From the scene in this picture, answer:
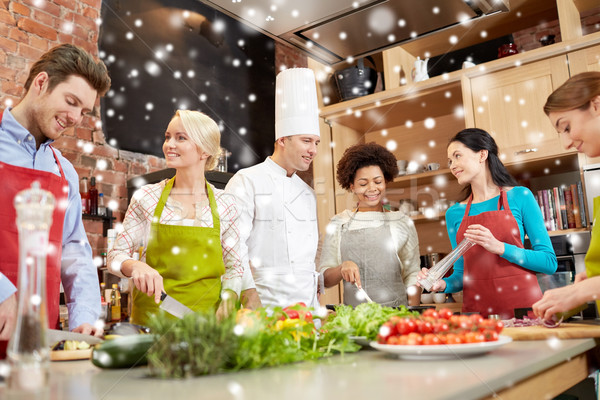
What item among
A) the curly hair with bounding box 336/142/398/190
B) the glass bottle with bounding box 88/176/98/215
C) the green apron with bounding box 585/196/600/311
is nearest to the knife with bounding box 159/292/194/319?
the green apron with bounding box 585/196/600/311

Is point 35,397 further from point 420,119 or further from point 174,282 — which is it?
point 420,119

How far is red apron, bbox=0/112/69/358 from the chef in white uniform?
516mm

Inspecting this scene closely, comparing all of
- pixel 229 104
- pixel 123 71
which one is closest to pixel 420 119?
pixel 229 104

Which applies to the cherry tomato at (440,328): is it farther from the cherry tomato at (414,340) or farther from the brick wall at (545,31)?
the brick wall at (545,31)

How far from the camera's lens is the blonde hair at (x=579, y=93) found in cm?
112

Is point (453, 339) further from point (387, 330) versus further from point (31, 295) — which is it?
point (31, 295)

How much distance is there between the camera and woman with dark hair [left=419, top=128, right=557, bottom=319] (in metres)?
1.62

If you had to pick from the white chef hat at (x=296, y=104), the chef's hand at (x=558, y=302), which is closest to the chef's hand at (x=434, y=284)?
the chef's hand at (x=558, y=302)

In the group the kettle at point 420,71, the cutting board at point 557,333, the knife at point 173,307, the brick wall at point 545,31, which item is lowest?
the cutting board at point 557,333

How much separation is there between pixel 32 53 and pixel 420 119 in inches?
81.5

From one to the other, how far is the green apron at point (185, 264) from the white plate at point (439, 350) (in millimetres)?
721

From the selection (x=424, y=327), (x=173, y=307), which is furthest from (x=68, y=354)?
(x=424, y=327)

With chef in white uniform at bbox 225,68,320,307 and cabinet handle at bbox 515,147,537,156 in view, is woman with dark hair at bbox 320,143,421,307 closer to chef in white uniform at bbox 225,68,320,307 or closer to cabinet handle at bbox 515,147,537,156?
chef in white uniform at bbox 225,68,320,307

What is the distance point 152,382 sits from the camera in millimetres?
606
